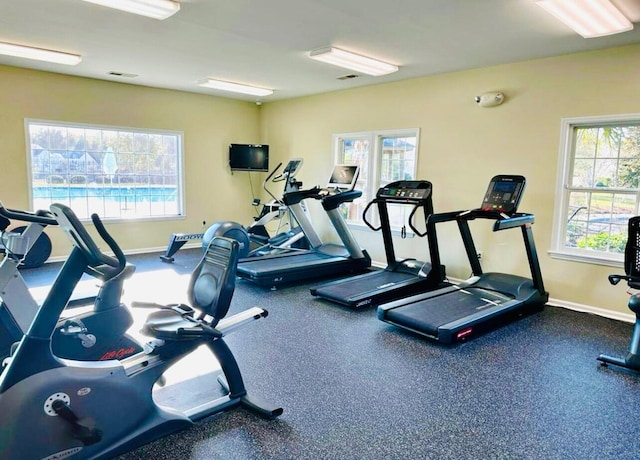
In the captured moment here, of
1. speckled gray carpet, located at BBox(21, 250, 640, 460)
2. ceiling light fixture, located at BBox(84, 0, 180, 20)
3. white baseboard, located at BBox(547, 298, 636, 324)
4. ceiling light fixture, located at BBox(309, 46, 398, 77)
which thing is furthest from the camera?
ceiling light fixture, located at BBox(309, 46, 398, 77)

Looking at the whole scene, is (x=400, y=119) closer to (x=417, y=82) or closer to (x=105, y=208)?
(x=417, y=82)

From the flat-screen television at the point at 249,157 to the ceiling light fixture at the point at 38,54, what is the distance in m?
3.16

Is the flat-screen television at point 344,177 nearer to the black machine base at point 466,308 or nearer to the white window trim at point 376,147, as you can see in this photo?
the white window trim at point 376,147

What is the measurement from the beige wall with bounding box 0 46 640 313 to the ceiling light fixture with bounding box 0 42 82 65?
1.16 m

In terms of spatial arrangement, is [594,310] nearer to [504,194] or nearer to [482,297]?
[482,297]

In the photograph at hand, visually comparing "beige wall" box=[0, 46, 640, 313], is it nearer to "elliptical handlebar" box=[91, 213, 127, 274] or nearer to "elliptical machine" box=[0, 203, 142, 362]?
"elliptical machine" box=[0, 203, 142, 362]

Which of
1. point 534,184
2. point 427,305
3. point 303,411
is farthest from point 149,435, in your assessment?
point 534,184

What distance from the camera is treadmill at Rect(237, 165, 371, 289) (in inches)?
214

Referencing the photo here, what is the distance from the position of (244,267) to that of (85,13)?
3.12 m

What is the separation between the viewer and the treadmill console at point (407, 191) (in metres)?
5.10

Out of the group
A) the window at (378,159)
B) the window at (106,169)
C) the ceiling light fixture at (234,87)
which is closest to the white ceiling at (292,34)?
the ceiling light fixture at (234,87)

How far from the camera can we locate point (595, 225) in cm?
467

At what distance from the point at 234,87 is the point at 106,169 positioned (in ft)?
7.90

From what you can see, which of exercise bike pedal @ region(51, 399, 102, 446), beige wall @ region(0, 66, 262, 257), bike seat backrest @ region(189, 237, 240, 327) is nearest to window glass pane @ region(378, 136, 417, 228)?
beige wall @ region(0, 66, 262, 257)
